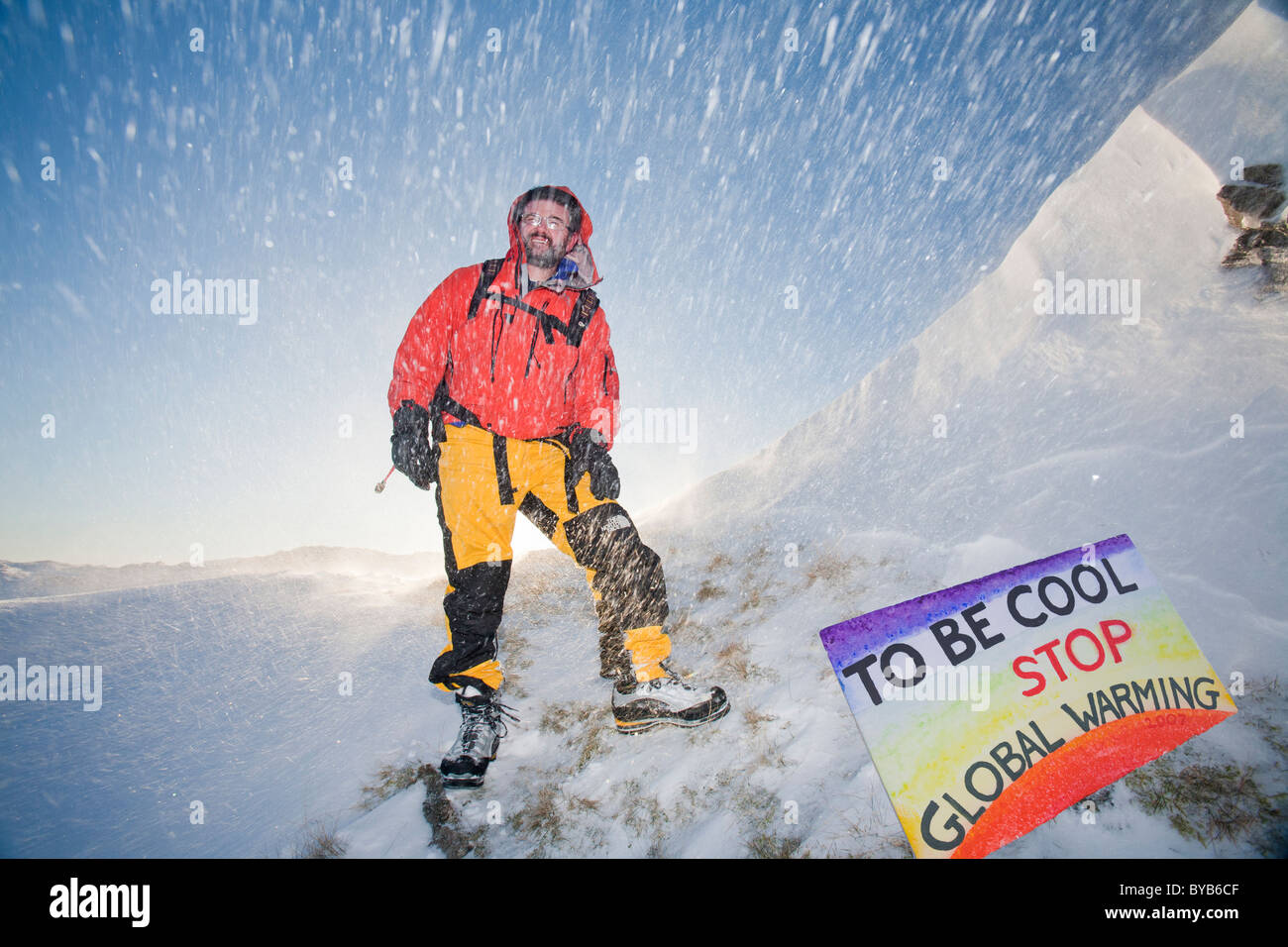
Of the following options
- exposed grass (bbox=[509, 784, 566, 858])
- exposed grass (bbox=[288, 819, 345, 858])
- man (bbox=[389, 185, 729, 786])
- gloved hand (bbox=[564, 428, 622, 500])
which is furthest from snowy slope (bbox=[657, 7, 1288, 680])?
exposed grass (bbox=[288, 819, 345, 858])

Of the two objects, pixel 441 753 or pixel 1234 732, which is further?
pixel 441 753

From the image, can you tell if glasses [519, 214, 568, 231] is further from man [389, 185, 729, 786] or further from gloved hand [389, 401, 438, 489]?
gloved hand [389, 401, 438, 489]

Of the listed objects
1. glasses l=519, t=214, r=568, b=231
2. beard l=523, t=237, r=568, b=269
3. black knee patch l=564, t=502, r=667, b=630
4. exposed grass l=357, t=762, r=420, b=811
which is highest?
glasses l=519, t=214, r=568, b=231

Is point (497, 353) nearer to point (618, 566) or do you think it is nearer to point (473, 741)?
point (618, 566)

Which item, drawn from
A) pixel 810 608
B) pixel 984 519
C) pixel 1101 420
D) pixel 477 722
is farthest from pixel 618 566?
pixel 1101 420

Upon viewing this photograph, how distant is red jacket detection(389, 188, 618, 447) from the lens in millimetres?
2986

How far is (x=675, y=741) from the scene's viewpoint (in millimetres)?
2852

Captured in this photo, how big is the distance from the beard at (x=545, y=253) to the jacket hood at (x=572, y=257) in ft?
0.14

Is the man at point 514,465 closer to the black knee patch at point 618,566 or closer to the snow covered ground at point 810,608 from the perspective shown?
the black knee patch at point 618,566

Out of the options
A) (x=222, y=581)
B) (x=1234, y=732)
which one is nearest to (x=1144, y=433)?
(x=1234, y=732)
